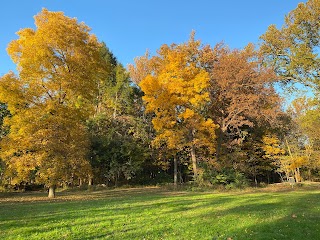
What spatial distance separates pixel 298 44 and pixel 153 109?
11693mm

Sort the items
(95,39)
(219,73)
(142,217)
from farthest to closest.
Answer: (219,73), (95,39), (142,217)

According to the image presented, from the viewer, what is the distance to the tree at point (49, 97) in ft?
50.4

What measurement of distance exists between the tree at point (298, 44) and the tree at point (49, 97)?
13.0m

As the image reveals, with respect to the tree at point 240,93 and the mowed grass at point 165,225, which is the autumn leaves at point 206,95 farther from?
the mowed grass at point 165,225

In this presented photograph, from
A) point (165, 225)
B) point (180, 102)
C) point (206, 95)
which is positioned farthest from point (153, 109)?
point (165, 225)

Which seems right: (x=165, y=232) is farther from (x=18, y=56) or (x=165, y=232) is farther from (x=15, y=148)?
(x=18, y=56)

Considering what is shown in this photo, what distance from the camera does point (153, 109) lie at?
23547 mm

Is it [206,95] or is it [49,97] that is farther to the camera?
[206,95]

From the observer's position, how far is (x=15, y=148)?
15180 millimetres

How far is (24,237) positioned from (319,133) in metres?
33.8

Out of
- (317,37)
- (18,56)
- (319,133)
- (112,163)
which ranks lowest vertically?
(112,163)

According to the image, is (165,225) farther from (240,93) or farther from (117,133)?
(117,133)

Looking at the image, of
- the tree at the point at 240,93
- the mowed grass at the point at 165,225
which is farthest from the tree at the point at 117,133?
the mowed grass at the point at 165,225

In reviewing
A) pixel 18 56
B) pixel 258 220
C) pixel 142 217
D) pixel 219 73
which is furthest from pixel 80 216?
pixel 219 73
